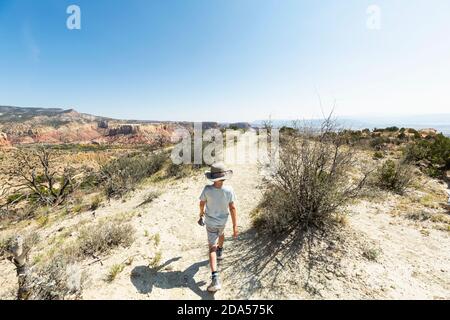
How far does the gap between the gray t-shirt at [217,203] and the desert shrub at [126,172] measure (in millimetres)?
6928

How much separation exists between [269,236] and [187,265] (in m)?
1.69

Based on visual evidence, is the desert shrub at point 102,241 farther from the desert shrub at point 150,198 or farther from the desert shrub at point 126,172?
the desert shrub at point 126,172

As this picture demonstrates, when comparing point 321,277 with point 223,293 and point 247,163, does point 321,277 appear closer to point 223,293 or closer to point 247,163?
point 223,293

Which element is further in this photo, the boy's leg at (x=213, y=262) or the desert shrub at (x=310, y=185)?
the desert shrub at (x=310, y=185)

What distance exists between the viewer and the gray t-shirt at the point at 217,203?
328 centimetres

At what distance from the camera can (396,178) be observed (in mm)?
7922

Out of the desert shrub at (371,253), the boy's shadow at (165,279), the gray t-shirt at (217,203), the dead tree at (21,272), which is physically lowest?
the boy's shadow at (165,279)

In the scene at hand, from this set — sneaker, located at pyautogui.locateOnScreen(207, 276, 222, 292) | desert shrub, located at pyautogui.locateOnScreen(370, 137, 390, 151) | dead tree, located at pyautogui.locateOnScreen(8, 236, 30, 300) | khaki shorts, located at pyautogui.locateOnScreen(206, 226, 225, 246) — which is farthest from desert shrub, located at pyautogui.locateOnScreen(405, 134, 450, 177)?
dead tree, located at pyautogui.locateOnScreen(8, 236, 30, 300)

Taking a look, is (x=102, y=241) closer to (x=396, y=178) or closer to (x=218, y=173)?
(x=218, y=173)

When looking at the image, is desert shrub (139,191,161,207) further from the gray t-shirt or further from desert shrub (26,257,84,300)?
the gray t-shirt

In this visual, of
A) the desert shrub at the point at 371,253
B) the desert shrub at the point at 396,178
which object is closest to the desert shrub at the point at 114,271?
the desert shrub at the point at 371,253

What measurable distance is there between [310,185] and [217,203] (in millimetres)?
2036

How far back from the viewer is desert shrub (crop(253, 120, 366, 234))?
4270 mm
